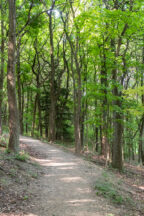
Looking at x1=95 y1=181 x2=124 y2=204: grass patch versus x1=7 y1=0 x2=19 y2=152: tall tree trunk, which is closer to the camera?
x1=95 y1=181 x2=124 y2=204: grass patch

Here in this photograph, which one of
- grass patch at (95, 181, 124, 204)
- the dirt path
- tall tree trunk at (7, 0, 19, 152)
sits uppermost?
tall tree trunk at (7, 0, 19, 152)

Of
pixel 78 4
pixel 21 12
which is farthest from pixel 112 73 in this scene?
pixel 21 12

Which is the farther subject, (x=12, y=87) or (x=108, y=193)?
(x=12, y=87)

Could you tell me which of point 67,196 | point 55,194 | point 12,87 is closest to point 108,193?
point 67,196

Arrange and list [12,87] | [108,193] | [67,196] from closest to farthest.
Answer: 1. [67,196]
2. [108,193]
3. [12,87]

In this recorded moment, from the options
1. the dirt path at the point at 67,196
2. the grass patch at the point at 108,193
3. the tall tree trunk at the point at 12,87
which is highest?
the tall tree trunk at the point at 12,87

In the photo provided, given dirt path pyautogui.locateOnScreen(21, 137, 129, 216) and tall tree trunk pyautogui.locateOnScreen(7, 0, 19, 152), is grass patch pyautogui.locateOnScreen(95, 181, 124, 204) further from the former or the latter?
tall tree trunk pyautogui.locateOnScreen(7, 0, 19, 152)

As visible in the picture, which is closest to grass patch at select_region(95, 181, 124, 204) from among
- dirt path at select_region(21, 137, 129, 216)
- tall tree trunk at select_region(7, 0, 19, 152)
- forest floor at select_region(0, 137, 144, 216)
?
forest floor at select_region(0, 137, 144, 216)

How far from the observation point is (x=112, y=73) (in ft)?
40.8

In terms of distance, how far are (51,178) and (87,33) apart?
8.79 meters

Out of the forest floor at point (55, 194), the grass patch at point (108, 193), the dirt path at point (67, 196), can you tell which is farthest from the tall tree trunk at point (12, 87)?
the grass patch at point (108, 193)

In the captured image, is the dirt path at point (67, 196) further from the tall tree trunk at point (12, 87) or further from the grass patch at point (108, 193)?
the tall tree trunk at point (12, 87)

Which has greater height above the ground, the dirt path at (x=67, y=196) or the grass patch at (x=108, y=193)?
the dirt path at (x=67, y=196)

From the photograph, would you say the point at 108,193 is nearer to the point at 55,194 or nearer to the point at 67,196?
the point at 67,196
